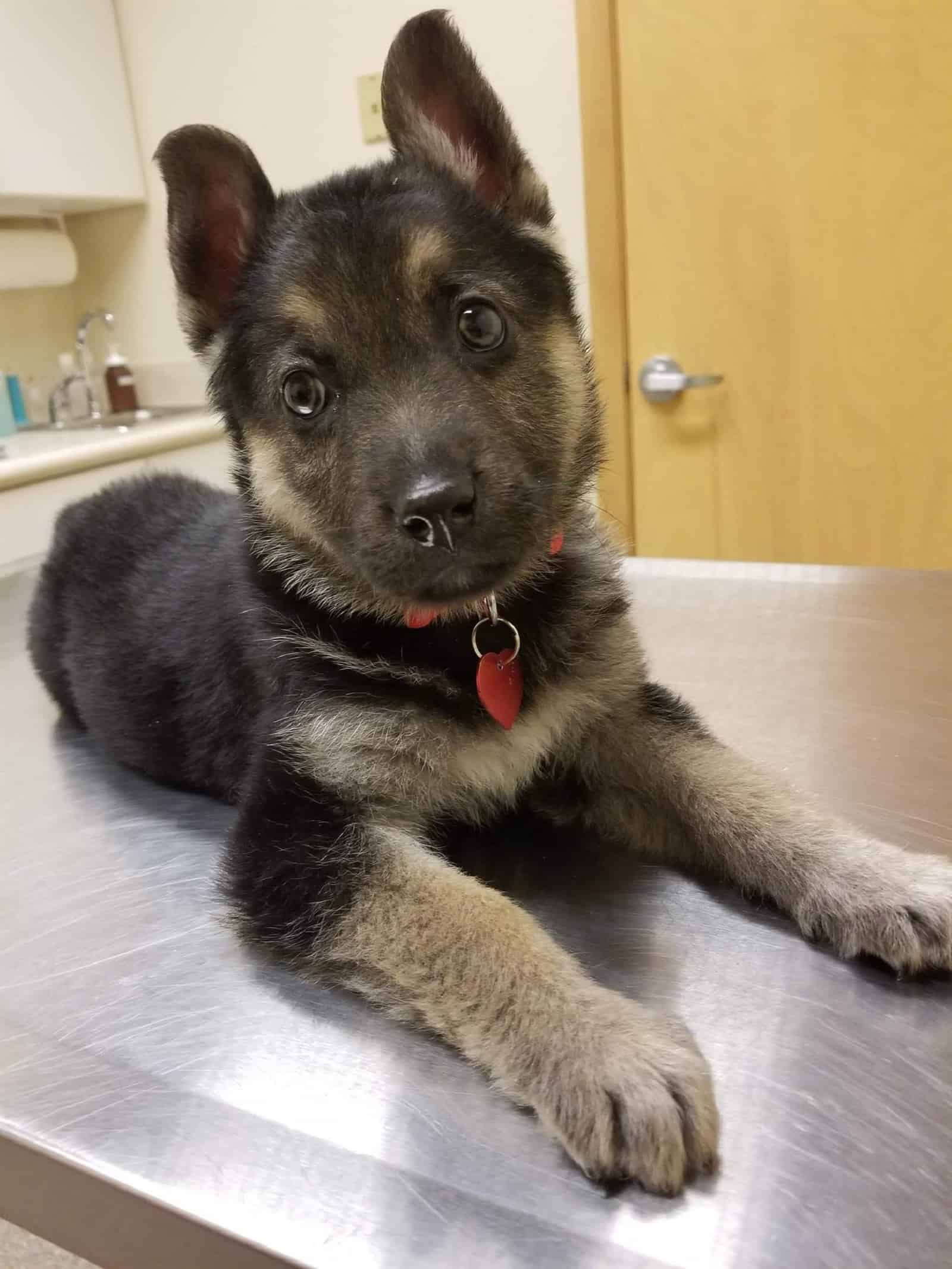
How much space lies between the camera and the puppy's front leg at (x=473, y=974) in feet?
2.99

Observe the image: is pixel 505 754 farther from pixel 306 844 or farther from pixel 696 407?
pixel 696 407

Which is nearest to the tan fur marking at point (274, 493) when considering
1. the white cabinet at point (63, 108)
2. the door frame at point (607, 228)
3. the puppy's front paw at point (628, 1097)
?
the puppy's front paw at point (628, 1097)

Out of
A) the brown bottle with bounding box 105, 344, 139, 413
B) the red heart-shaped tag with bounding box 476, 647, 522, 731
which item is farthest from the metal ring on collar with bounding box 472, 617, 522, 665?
the brown bottle with bounding box 105, 344, 139, 413

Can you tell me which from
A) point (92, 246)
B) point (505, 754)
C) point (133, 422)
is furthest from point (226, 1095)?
point (92, 246)

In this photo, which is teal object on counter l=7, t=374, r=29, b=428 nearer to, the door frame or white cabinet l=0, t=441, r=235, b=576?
white cabinet l=0, t=441, r=235, b=576

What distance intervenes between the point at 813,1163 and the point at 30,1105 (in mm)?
799

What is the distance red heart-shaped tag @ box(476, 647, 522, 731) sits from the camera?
1358 mm

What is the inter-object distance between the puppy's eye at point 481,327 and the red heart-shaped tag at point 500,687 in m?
0.44

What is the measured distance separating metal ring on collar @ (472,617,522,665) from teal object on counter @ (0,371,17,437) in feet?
14.9

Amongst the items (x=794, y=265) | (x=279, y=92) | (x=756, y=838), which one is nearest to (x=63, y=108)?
(x=279, y=92)

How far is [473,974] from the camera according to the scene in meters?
1.09

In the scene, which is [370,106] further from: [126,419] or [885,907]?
[885,907]

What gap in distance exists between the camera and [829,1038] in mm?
1029

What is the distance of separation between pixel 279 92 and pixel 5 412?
7.10 feet
